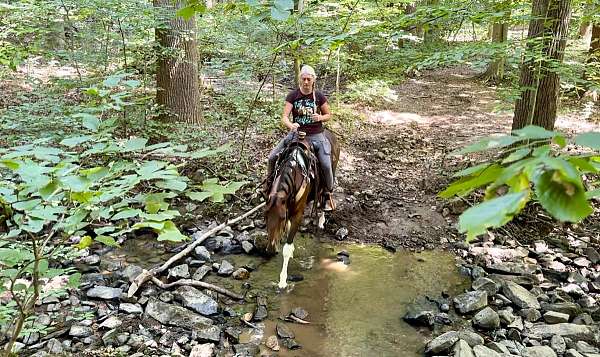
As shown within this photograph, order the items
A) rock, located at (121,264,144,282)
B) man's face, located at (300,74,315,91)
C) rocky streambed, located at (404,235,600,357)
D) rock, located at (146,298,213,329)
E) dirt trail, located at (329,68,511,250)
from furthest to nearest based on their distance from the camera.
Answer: dirt trail, located at (329,68,511,250)
man's face, located at (300,74,315,91)
rock, located at (121,264,144,282)
rock, located at (146,298,213,329)
rocky streambed, located at (404,235,600,357)

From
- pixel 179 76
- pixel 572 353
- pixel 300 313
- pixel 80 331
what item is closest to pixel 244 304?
pixel 300 313

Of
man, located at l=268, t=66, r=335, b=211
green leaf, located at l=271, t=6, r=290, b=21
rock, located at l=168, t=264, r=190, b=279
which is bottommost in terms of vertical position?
rock, located at l=168, t=264, r=190, b=279

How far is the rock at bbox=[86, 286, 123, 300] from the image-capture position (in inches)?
180

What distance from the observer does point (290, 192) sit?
5219 mm

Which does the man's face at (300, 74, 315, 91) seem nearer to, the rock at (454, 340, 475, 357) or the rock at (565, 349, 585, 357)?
the rock at (454, 340, 475, 357)

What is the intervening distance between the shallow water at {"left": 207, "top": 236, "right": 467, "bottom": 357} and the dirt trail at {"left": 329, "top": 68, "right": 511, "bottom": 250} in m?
0.55

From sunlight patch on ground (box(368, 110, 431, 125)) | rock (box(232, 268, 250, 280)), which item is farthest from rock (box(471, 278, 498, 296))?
sunlight patch on ground (box(368, 110, 431, 125))

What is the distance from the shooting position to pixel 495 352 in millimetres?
3854

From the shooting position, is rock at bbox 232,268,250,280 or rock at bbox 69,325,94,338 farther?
rock at bbox 232,268,250,280

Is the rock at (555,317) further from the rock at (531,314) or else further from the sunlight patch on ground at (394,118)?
the sunlight patch on ground at (394,118)

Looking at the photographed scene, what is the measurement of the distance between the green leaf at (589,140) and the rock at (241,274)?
15.8ft

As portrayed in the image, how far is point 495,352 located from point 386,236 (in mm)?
2804

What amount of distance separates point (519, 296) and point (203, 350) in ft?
11.2

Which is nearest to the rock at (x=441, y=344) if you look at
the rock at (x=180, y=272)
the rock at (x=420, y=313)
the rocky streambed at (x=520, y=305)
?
the rocky streambed at (x=520, y=305)
